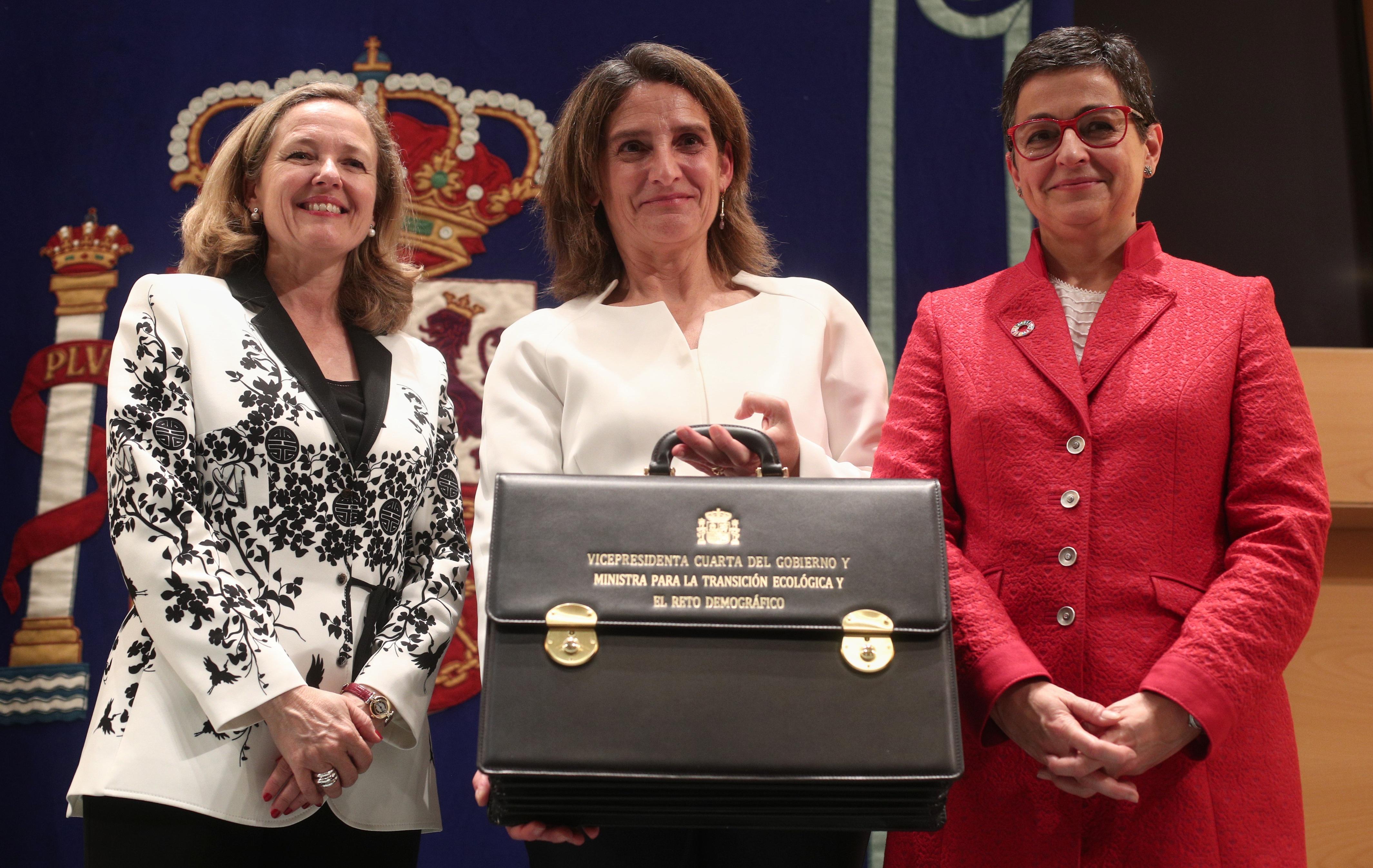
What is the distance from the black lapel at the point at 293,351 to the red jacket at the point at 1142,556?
88 cm

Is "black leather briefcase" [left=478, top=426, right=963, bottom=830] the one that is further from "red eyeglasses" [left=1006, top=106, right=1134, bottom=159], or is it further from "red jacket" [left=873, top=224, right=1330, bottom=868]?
"red eyeglasses" [left=1006, top=106, right=1134, bottom=159]

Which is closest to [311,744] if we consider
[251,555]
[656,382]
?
[251,555]

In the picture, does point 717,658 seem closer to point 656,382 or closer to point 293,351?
point 656,382

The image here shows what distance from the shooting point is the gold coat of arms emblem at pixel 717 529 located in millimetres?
1149

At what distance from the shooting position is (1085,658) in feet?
4.34

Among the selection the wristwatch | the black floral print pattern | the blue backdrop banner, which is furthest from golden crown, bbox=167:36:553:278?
the wristwatch

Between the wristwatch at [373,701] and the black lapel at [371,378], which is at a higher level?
the black lapel at [371,378]

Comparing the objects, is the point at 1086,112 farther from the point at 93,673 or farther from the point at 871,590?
the point at 93,673

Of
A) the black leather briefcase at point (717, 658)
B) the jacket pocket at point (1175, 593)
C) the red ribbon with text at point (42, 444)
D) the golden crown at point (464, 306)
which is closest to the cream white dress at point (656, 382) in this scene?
the black leather briefcase at point (717, 658)

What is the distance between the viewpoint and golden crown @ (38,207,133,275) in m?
2.59

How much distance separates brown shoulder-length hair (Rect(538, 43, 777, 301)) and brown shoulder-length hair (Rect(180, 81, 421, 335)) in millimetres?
376

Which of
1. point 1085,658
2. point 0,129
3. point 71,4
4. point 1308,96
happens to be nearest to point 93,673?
point 0,129

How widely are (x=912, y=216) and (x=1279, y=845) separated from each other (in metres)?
1.78

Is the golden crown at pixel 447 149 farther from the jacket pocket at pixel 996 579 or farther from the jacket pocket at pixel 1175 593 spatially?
the jacket pocket at pixel 1175 593
